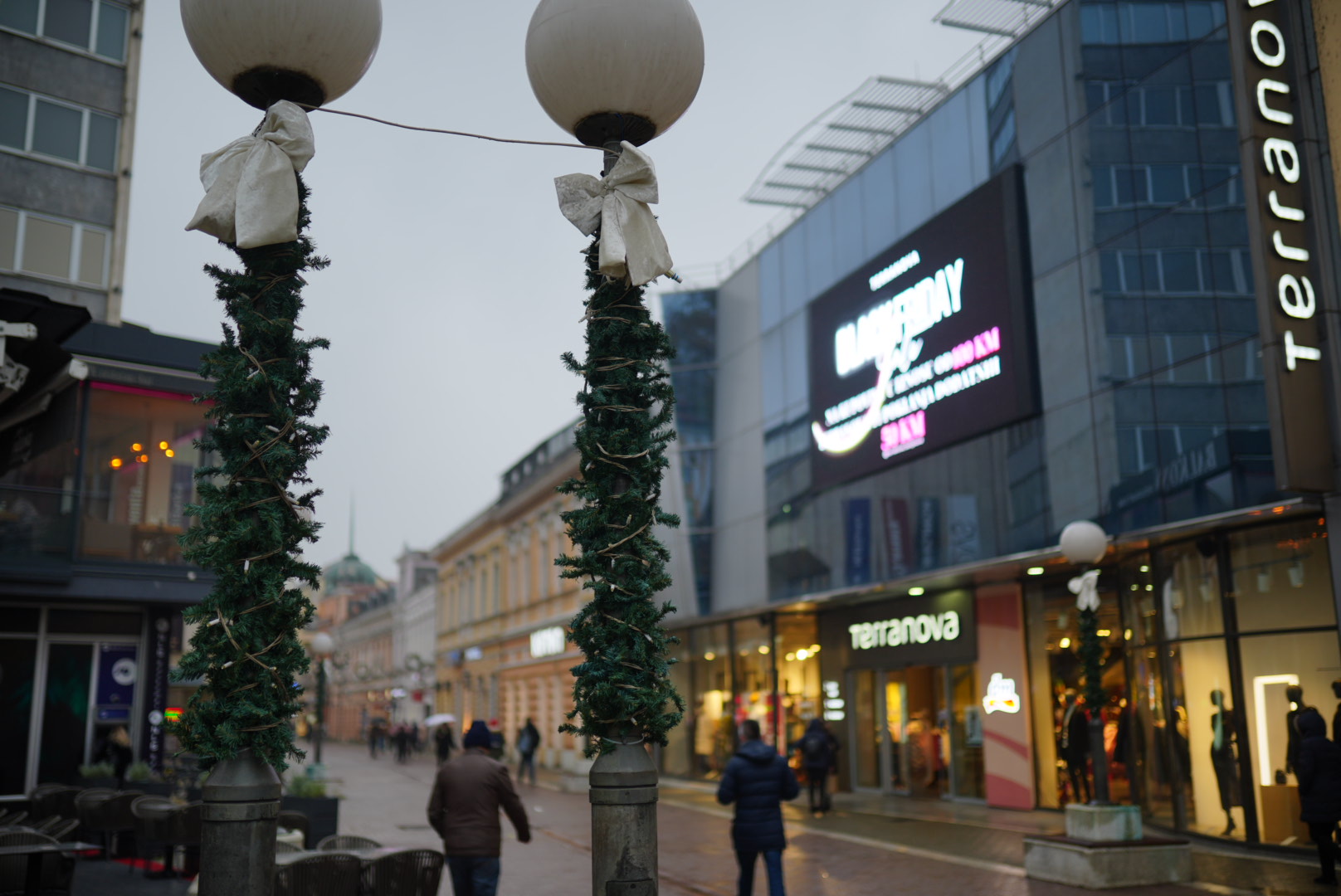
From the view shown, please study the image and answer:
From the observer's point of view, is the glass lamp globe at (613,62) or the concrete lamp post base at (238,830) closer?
the concrete lamp post base at (238,830)

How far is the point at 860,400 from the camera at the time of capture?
23.4 m

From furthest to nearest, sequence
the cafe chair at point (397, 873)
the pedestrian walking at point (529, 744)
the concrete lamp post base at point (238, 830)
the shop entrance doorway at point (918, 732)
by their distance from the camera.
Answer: the pedestrian walking at point (529, 744) → the shop entrance doorway at point (918, 732) → the cafe chair at point (397, 873) → the concrete lamp post base at point (238, 830)

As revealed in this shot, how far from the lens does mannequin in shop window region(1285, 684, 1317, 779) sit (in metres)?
13.2

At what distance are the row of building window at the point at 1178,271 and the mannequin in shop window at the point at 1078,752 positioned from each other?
6289 mm

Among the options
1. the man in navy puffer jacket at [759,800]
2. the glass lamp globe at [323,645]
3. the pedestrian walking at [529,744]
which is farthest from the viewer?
the pedestrian walking at [529,744]

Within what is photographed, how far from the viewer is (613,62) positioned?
5113 mm

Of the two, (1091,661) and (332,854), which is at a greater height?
(1091,661)

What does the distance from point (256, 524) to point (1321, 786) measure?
10.5 metres

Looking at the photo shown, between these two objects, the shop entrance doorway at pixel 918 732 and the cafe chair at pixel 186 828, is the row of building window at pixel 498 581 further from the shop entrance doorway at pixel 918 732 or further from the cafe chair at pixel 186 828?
the cafe chair at pixel 186 828

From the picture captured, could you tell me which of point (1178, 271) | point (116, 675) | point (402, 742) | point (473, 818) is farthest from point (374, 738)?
point (473, 818)

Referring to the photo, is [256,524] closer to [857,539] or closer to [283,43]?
[283,43]

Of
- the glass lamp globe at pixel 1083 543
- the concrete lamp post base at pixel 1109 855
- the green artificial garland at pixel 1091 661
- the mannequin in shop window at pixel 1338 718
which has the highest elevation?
the glass lamp globe at pixel 1083 543

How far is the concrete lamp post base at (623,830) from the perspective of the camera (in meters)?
4.58

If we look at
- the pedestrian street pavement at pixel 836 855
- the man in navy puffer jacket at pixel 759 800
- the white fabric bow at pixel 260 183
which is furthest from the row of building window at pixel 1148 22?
the white fabric bow at pixel 260 183
